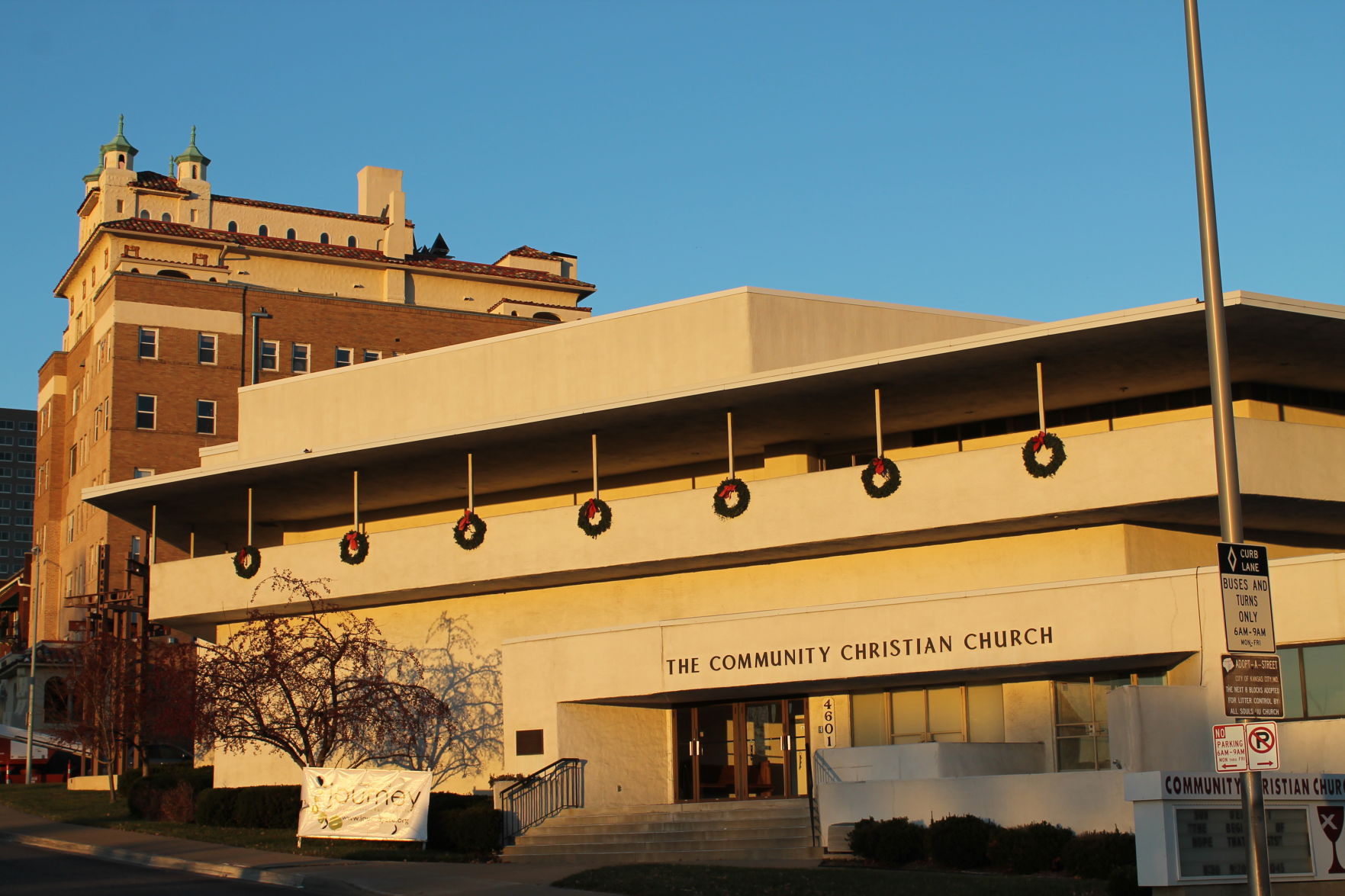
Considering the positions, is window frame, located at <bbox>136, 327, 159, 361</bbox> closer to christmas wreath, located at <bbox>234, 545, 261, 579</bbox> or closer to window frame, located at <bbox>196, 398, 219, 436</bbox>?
window frame, located at <bbox>196, 398, 219, 436</bbox>

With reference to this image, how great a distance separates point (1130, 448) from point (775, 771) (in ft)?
32.9

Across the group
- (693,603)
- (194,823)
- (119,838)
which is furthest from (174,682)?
(693,603)

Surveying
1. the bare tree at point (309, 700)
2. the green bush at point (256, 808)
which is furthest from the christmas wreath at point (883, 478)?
the green bush at point (256, 808)

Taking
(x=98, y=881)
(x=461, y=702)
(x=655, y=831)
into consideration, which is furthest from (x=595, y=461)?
(x=98, y=881)

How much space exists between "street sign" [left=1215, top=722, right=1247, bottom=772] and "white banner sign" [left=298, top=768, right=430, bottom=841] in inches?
721

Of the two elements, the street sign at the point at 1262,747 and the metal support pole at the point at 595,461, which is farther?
the metal support pole at the point at 595,461

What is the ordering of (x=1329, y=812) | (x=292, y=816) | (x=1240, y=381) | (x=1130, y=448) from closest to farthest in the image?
(x=1329, y=812) → (x=1130, y=448) → (x=1240, y=381) → (x=292, y=816)

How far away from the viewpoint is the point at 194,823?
3544cm

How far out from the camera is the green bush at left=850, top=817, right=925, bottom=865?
24641mm

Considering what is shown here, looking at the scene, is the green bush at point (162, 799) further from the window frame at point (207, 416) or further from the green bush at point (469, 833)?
the window frame at point (207, 416)

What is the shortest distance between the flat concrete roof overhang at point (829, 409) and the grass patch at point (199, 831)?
8.01m

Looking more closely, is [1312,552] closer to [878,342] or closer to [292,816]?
[878,342]

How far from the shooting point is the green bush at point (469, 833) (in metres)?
29.6

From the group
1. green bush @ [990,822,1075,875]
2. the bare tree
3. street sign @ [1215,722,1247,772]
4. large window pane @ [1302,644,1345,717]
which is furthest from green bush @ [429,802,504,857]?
street sign @ [1215,722,1247,772]
